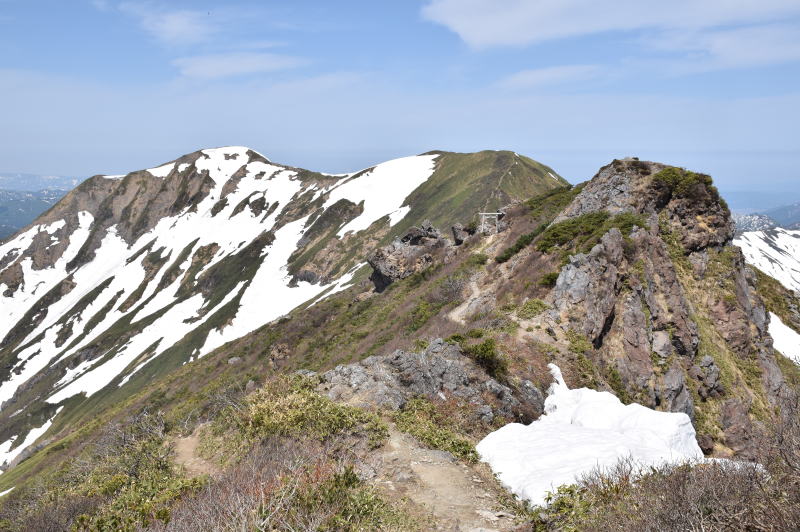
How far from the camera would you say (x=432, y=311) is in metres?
29.9

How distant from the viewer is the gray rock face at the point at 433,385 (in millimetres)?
13461

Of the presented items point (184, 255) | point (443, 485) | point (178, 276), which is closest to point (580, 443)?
point (443, 485)

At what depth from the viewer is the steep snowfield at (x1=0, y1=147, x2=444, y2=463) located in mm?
77188

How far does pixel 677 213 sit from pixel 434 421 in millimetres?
23129

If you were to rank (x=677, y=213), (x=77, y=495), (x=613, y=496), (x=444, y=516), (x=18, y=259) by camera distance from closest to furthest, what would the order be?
1. (x=613, y=496)
2. (x=444, y=516)
3. (x=77, y=495)
4. (x=677, y=213)
5. (x=18, y=259)

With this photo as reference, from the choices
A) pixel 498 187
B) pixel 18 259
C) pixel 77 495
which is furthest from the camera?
pixel 18 259

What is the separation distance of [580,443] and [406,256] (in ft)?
125

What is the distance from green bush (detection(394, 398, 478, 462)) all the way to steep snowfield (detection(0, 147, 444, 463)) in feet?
170

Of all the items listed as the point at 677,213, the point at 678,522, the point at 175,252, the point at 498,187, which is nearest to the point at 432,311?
the point at 677,213

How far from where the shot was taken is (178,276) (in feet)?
344

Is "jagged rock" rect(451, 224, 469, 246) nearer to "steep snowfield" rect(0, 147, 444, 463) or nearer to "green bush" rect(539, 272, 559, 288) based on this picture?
"steep snowfield" rect(0, 147, 444, 463)

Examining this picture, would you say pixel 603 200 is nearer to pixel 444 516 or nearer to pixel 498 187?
pixel 444 516

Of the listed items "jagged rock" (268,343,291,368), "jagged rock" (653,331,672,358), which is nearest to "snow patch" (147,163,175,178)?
"jagged rock" (268,343,291,368)

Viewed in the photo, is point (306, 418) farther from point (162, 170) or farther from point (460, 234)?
point (162, 170)
